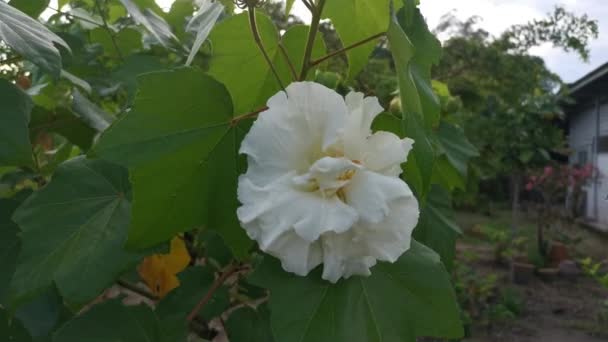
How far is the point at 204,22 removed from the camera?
2.38 feet

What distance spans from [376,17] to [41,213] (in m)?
0.48

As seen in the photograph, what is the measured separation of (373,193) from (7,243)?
547 mm

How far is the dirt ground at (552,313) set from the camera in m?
4.06

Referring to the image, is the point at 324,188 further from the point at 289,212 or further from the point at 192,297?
the point at 192,297

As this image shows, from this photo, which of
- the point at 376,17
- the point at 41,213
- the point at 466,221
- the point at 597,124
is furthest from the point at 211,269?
the point at 597,124

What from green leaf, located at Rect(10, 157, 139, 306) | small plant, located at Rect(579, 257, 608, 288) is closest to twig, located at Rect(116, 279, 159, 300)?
green leaf, located at Rect(10, 157, 139, 306)

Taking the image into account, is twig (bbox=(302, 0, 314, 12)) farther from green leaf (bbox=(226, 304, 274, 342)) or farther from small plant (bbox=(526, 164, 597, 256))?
small plant (bbox=(526, 164, 597, 256))

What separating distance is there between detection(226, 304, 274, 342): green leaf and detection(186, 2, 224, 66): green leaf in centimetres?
38

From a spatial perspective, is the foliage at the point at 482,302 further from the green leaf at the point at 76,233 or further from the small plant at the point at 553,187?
the green leaf at the point at 76,233

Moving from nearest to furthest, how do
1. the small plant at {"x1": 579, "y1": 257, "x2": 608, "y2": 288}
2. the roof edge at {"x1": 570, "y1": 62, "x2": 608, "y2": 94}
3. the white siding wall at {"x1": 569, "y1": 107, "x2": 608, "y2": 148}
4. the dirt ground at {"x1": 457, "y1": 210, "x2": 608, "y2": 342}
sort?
the small plant at {"x1": 579, "y1": 257, "x2": 608, "y2": 288}, the dirt ground at {"x1": 457, "y1": 210, "x2": 608, "y2": 342}, the roof edge at {"x1": 570, "y1": 62, "x2": 608, "y2": 94}, the white siding wall at {"x1": 569, "y1": 107, "x2": 608, "y2": 148}

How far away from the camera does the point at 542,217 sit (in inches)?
253

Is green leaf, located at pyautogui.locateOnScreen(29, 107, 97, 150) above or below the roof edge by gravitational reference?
below

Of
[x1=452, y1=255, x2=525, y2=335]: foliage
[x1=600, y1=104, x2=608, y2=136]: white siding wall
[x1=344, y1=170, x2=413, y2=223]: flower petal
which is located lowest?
[x1=452, y1=255, x2=525, y2=335]: foliage

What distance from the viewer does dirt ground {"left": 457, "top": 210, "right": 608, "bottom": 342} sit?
4.06 metres
